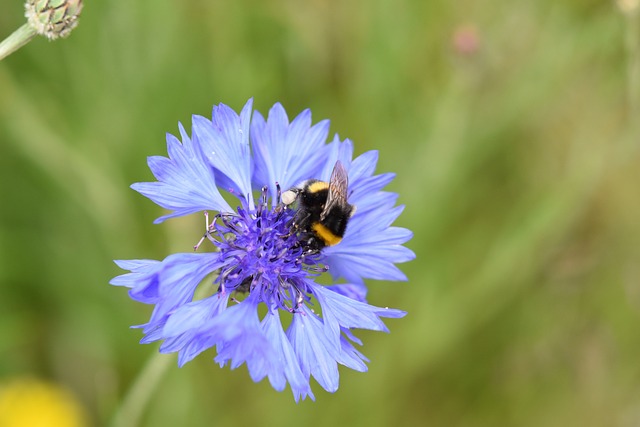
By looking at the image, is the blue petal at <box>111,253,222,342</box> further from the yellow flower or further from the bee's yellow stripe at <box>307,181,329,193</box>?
the yellow flower

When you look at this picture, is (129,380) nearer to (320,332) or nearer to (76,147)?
(76,147)

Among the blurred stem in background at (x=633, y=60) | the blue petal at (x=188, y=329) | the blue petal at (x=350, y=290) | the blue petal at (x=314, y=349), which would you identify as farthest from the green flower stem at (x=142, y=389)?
the blurred stem in background at (x=633, y=60)

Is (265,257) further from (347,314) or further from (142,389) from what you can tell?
(142,389)

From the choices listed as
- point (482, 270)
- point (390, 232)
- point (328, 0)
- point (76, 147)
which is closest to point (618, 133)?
point (482, 270)

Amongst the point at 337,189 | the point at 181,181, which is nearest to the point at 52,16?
the point at 181,181

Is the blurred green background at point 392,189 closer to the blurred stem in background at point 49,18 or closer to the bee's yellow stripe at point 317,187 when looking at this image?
the bee's yellow stripe at point 317,187

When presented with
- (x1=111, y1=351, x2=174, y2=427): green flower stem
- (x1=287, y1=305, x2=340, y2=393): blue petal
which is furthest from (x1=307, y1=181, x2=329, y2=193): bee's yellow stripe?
(x1=111, y1=351, x2=174, y2=427): green flower stem

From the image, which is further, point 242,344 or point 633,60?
point 633,60
